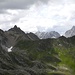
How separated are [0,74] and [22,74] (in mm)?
18512

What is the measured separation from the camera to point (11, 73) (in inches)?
7323

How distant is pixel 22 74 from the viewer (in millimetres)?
189125

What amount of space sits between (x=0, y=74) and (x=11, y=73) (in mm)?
10209

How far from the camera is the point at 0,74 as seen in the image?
179 metres

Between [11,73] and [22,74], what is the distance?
8742 millimetres
